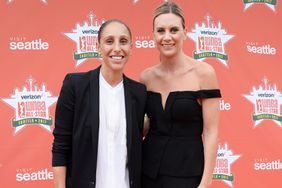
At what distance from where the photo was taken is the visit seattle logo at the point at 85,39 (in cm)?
239

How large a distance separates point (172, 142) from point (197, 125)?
0.42ft

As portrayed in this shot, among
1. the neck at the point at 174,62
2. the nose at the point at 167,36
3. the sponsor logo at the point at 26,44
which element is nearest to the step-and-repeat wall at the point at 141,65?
the sponsor logo at the point at 26,44

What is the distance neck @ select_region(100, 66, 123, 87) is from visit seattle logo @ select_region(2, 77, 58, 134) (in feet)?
3.39

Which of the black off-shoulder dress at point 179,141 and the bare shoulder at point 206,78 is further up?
the bare shoulder at point 206,78

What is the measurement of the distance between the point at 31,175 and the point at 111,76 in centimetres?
123

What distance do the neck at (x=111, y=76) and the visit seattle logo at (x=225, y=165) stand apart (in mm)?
1406

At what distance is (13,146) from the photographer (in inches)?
89.6

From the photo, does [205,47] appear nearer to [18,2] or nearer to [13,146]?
[18,2]

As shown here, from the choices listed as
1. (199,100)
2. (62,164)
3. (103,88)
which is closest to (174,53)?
(199,100)

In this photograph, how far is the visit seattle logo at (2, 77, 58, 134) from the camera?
7.55 feet

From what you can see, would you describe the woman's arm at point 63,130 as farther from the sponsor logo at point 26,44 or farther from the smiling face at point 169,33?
the sponsor logo at point 26,44

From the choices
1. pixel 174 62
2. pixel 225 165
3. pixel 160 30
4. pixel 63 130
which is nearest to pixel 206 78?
pixel 174 62

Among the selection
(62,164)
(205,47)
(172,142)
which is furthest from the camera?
(205,47)

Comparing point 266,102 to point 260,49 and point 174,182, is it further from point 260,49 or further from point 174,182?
point 174,182
